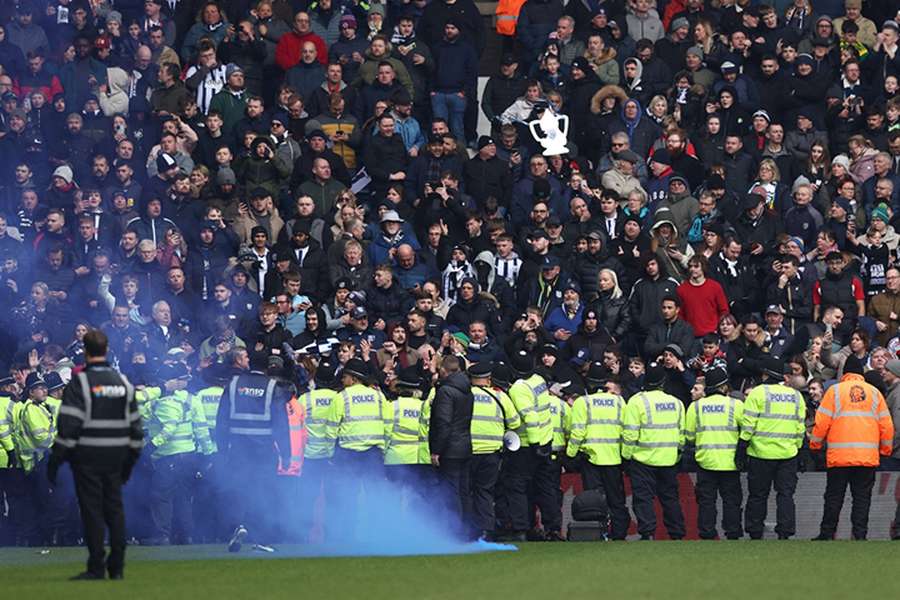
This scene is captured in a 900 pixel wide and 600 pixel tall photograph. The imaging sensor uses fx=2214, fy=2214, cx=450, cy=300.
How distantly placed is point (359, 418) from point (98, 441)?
6521 mm

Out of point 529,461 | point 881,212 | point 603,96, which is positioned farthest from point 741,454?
point 603,96

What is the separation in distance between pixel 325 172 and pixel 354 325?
10.3ft

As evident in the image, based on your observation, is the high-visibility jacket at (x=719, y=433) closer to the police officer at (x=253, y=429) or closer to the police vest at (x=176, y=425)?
the police officer at (x=253, y=429)

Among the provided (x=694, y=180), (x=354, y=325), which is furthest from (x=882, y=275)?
(x=354, y=325)

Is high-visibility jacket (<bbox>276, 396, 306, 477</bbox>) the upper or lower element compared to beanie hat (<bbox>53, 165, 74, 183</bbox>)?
lower

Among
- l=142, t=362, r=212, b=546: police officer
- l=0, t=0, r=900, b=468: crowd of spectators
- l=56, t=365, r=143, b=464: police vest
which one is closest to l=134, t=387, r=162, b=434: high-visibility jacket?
l=142, t=362, r=212, b=546: police officer

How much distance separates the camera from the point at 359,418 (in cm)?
2458

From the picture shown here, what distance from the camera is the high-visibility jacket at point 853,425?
24516mm

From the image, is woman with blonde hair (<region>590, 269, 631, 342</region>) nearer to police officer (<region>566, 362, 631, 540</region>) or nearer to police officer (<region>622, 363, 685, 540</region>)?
police officer (<region>566, 362, 631, 540</region>)

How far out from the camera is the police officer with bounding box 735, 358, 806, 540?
81.7 ft

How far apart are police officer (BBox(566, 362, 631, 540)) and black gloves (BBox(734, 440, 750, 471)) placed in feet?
4.35

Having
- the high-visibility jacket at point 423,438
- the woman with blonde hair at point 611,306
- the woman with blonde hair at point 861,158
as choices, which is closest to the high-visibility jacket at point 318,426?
the high-visibility jacket at point 423,438

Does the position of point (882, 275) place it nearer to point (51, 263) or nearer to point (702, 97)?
point (702, 97)

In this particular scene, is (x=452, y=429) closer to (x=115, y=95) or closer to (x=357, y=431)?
(x=357, y=431)
